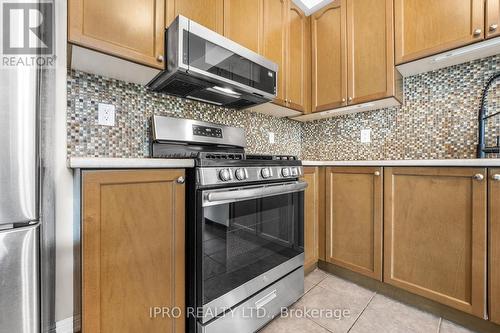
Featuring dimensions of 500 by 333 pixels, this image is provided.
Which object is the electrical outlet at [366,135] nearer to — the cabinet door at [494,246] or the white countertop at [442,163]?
the white countertop at [442,163]

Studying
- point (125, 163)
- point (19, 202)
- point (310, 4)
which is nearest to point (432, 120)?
point (310, 4)

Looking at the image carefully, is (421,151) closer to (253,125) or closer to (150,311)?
(253,125)

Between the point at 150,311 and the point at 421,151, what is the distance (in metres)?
2.07

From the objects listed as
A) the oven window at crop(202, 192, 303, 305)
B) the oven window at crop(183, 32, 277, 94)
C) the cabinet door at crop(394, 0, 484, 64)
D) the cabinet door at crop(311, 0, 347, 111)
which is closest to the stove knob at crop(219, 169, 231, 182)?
the oven window at crop(202, 192, 303, 305)

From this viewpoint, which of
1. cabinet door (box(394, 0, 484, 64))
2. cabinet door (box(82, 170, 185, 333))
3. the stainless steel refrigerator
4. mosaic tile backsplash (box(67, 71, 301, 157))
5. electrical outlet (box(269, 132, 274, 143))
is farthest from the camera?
electrical outlet (box(269, 132, 274, 143))

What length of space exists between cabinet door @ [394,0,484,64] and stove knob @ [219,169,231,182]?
1508 mm

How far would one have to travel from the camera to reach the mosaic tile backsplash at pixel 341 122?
128 cm

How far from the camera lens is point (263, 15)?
1709mm

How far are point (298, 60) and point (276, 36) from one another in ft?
1.04

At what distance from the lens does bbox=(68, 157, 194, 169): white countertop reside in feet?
2.53

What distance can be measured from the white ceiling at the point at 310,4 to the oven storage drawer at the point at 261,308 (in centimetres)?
214

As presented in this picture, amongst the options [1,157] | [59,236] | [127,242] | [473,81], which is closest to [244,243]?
[127,242]

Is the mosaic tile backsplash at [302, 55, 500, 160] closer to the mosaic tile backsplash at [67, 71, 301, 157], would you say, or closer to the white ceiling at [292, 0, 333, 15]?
the white ceiling at [292, 0, 333, 15]

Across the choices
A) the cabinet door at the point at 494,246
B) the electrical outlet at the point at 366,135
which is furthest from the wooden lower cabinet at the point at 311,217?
the cabinet door at the point at 494,246
